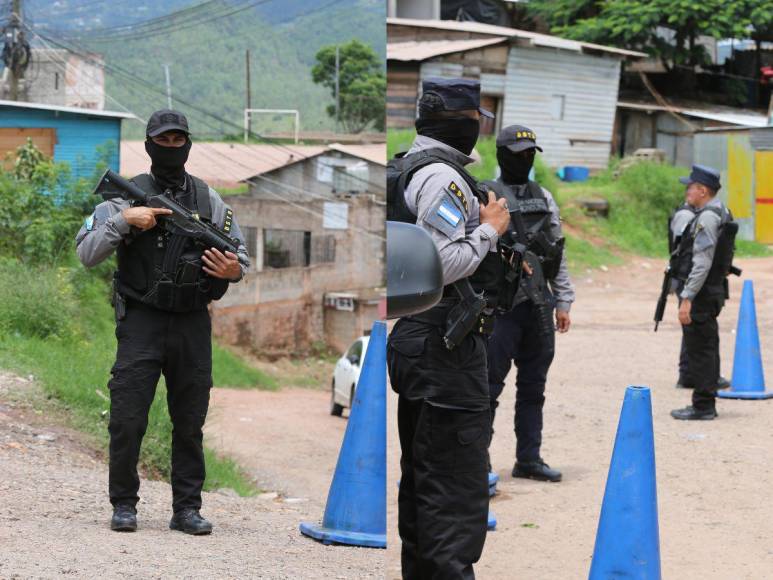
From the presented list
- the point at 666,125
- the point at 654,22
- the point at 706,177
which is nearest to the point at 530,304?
the point at 706,177

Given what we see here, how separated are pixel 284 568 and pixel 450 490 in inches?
25.6

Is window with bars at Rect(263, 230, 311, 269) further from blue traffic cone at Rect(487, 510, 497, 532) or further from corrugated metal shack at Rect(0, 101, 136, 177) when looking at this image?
blue traffic cone at Rect(487, 510, 497, 532)

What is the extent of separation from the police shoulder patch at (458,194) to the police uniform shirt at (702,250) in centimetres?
460

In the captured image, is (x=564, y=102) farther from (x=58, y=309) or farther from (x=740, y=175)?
(x=58, y=309)

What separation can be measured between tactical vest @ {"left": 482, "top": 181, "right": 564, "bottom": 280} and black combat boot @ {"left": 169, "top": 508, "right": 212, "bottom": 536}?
289 cm

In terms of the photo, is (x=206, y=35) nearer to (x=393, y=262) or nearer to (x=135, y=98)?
(x=135, y=98)

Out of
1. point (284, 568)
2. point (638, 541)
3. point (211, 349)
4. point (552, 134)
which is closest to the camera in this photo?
point (284, 568)

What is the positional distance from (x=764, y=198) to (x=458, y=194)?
21913 mm

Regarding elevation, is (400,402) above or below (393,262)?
below

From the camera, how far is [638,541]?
443 cm

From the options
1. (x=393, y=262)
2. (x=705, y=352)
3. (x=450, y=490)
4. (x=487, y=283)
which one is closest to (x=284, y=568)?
(x=450, y=490)

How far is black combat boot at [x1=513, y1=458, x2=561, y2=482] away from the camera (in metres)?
6.47

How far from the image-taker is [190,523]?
10.9 feet

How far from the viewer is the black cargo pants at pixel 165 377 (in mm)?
3615
